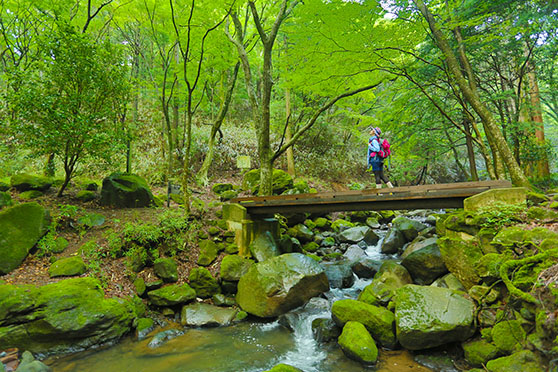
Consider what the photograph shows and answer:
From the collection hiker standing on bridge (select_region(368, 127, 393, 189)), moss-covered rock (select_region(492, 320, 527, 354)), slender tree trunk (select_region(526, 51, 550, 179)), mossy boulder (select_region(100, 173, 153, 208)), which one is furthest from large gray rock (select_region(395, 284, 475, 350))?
slender tree trunk (select_region(526, 51, 550, 179))

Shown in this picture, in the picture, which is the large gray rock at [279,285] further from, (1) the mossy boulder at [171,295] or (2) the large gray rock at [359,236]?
(2) the large gray rock at [359,236]

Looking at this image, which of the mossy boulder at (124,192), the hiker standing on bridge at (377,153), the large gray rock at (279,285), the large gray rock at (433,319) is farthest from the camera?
the mossy boulder at (124,192)

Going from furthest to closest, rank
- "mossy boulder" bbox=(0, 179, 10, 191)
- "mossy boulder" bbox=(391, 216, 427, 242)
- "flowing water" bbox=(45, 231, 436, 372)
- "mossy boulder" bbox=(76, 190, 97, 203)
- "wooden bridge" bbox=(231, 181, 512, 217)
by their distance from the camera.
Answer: "mossy boulder" bbox=(391, 216, 427, 242), "mossy boulder" bbox=(76, 190, 97, 203), "mossy boulder" bbox=(0, 179, 10, 191), "wooden bridge" bbox=(231, 181, 512, 217), "flowing water" bbox=(45, 231, 436, 372)

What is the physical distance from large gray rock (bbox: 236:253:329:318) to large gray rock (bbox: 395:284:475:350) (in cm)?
232

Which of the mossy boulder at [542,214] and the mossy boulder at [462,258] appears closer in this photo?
the mossy boulder at [542,214]

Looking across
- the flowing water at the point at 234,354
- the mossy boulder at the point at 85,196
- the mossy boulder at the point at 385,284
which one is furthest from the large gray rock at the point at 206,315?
the mossy boulder at the point at 85,196

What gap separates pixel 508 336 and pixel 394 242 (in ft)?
21.5

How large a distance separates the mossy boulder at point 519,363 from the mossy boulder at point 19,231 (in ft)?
28.3

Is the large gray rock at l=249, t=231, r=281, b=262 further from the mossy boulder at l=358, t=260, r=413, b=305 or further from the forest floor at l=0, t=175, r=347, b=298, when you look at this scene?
the mossy boulder at l=358, t=260, r=413, b=305

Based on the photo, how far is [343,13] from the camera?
7.47 meters

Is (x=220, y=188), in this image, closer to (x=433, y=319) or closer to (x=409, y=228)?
(x=409, y=228)

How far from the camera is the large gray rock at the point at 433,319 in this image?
4543 mm

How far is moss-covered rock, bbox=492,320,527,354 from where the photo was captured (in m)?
3.89

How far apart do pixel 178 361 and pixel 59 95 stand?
6.95m
